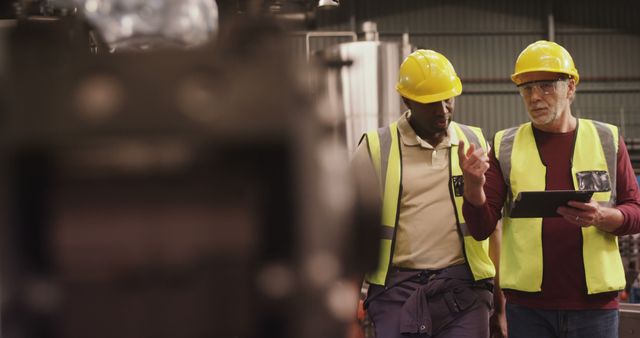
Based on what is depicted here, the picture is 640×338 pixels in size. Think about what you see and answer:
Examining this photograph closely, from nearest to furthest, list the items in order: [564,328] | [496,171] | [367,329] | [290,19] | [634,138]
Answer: [290,19], [564,328], [496,171], [367,329], [634,138]

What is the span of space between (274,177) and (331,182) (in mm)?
38

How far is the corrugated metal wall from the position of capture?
66.6 feet

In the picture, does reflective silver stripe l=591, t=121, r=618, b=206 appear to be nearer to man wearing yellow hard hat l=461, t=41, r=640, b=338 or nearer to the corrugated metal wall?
man wearing yellow hard hat l=461, t=41, r=640, b=338

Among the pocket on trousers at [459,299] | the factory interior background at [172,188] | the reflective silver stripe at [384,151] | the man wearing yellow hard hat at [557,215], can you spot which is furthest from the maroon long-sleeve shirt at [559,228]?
the factory interior background at [172,188]

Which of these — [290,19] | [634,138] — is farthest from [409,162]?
[634,138]

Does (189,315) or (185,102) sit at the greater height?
(185,102)

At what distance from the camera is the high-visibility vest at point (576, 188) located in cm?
352

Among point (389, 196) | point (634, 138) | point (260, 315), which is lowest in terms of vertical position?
point (634, 138)

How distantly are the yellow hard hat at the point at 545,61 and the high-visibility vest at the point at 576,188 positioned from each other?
0.73 ft

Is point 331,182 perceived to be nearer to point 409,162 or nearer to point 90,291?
point 90,291

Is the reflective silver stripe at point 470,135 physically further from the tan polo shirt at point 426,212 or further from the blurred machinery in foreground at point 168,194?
the blurred machinery in foreground at point 168,194

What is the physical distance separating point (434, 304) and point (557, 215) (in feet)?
1.88

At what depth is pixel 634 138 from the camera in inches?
812

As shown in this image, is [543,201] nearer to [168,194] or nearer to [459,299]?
[459,299]
